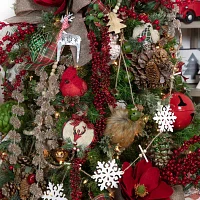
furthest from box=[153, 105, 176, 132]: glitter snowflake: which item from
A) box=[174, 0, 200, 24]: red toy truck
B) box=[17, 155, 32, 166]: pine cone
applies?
box=[174, 0, 200, 24]: red toy truck

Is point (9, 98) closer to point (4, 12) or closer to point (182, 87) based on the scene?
point (4, 12)

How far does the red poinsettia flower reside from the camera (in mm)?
861

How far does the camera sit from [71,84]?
0.85 m

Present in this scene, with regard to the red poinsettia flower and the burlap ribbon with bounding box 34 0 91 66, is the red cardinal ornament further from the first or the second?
the red poinsettia flower

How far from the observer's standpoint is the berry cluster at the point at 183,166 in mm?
902

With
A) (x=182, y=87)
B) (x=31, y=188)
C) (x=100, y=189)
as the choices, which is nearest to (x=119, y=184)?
(x=100, y=189)

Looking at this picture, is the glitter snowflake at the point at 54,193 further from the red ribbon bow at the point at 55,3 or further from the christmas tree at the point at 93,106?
the red ribbon bow at the point at 55,3

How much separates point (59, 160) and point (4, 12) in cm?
47

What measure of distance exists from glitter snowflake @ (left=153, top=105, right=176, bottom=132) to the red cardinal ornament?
7.4 inches

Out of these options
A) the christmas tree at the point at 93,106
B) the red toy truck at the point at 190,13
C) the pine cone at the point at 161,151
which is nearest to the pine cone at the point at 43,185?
the christmas tree at the point at 93,106

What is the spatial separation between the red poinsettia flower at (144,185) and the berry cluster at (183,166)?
3 centimetres

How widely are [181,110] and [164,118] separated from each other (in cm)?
8

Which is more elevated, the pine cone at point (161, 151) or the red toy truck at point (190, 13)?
the red toy truck at point (190, 13)

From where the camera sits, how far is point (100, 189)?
33.3 inches
